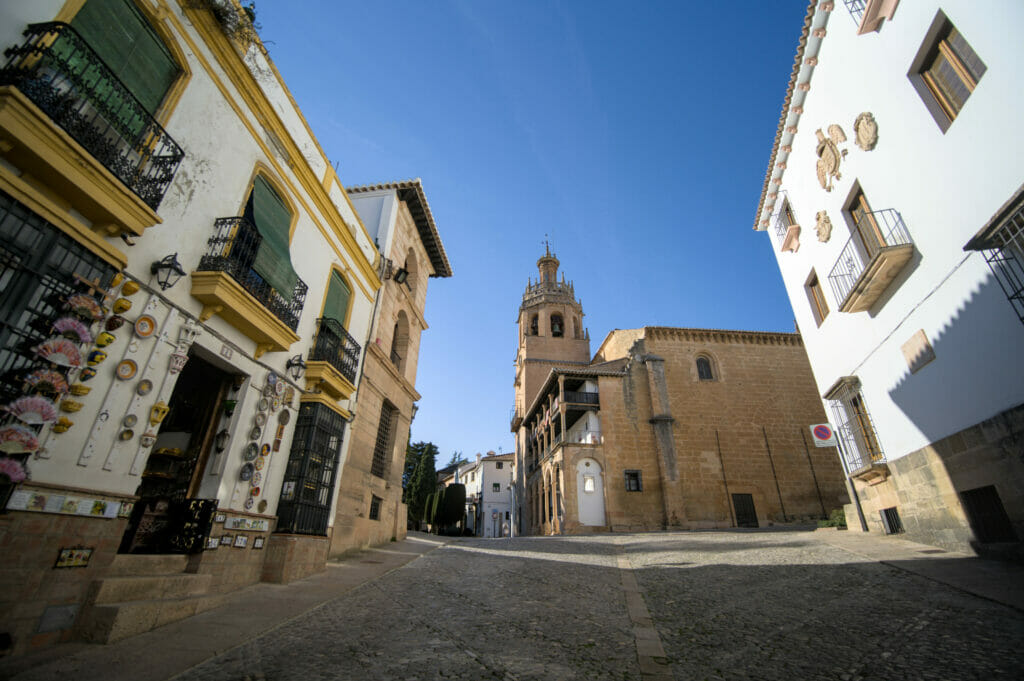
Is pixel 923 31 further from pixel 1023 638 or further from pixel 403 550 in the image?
pixel 403 550

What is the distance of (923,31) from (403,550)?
1342 cm

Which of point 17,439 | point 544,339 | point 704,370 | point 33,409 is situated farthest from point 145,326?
point 544,339

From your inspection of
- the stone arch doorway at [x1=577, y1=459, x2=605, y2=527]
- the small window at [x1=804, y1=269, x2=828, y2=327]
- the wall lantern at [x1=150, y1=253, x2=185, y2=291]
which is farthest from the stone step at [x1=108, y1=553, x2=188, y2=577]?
the stone arch doorway at [x1=577, y1=459, x2=605, y2=527]

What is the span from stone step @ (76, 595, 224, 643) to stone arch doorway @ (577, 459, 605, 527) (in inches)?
747

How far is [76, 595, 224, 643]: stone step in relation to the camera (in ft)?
12.2

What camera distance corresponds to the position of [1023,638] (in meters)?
3.57

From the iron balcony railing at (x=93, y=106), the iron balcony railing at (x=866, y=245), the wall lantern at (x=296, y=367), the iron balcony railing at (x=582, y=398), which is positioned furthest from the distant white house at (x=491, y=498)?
the iron balcony railing at (x=93, y=106)

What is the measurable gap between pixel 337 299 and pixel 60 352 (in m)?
5.69

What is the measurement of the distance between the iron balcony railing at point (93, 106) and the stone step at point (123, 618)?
3768 mm

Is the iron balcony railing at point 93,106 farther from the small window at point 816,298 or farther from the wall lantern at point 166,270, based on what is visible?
the small window at point 816,298

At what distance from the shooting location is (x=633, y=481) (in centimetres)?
2195

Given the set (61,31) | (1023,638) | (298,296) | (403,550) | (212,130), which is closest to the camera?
(1023,638)

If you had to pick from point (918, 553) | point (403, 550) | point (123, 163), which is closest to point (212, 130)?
point (123, 163)

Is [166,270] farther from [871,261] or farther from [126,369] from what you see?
[871,261]
